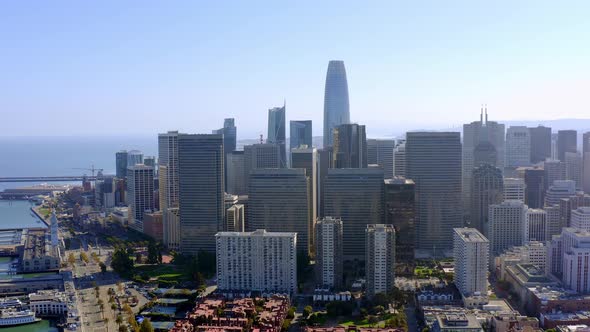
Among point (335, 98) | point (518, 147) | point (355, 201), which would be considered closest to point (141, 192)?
point (355, 201)

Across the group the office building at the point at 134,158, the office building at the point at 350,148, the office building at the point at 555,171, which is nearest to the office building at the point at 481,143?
the office building at the point at 555,171

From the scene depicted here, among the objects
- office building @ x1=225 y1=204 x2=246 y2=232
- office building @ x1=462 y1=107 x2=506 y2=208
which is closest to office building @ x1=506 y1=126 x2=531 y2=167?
office building @ x1=462 y1=107 x2=506 y2=208

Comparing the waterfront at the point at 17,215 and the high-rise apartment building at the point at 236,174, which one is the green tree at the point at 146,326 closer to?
the high-rise apartment building at the point at 236,174

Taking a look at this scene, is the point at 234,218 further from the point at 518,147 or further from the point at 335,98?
the point at 518,147

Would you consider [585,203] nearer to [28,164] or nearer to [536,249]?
[536,249]

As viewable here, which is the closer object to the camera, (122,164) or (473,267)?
(473,267)

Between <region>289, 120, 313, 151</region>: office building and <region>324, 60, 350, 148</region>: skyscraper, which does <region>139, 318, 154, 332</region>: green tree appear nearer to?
<region>289, 120, 313, 151</region>: office building
